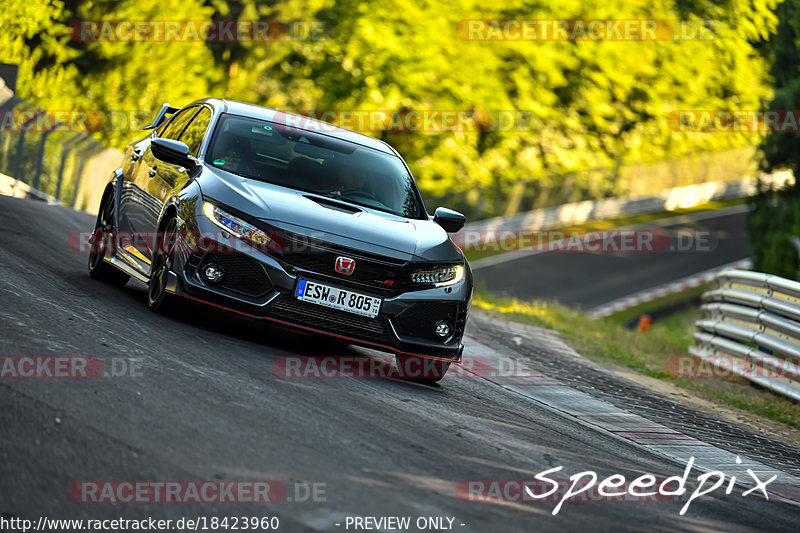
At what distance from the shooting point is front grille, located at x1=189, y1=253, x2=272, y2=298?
7.40 meters

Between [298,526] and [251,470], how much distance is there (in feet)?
2.00

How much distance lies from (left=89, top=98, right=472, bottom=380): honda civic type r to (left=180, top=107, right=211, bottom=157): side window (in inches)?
0.8

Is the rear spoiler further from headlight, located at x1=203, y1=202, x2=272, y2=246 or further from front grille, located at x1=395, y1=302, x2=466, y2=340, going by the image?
front grille, located at x1=395, y1=302, x2=466, y2=340

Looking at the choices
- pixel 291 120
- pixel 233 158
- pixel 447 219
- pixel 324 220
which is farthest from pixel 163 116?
pixel 324 220

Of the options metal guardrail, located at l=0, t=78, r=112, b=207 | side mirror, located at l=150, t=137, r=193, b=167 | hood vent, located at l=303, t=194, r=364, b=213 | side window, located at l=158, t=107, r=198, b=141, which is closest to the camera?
hood vent, located at l=303, t=194, r=364, b=213

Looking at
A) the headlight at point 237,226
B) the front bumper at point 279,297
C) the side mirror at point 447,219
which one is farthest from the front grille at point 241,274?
the side mirror at point 447,219

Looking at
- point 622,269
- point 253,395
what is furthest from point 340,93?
point 253,395

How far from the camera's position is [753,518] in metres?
5.88

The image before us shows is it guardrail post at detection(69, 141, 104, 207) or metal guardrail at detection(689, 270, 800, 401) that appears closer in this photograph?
metal guardrail at detection(689, 270, 800, 401)

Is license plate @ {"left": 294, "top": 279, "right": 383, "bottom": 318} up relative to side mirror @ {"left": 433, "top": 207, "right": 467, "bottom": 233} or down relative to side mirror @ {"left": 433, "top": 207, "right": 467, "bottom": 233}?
down

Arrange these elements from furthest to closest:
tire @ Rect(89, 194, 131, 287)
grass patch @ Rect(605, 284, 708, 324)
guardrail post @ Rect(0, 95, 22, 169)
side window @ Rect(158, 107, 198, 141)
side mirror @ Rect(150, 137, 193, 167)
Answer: grass patch @ Rect(605, 284, 708, 324) < guardrail post @ Rect(0, 95, 22, 169) < tire @ Rect(89, 194, 131, 287) < side window @ Rect(158, 107, 198, 141) < side mirror @ Rect(150, 137, 193, 167)

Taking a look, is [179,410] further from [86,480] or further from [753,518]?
[753,518]

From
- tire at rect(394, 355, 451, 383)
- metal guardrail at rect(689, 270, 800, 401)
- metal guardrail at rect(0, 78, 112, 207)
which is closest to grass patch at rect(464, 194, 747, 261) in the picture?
metal guardrail at rect(0, 78, 112, 207)

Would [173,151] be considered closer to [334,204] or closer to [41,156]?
[334,204]
